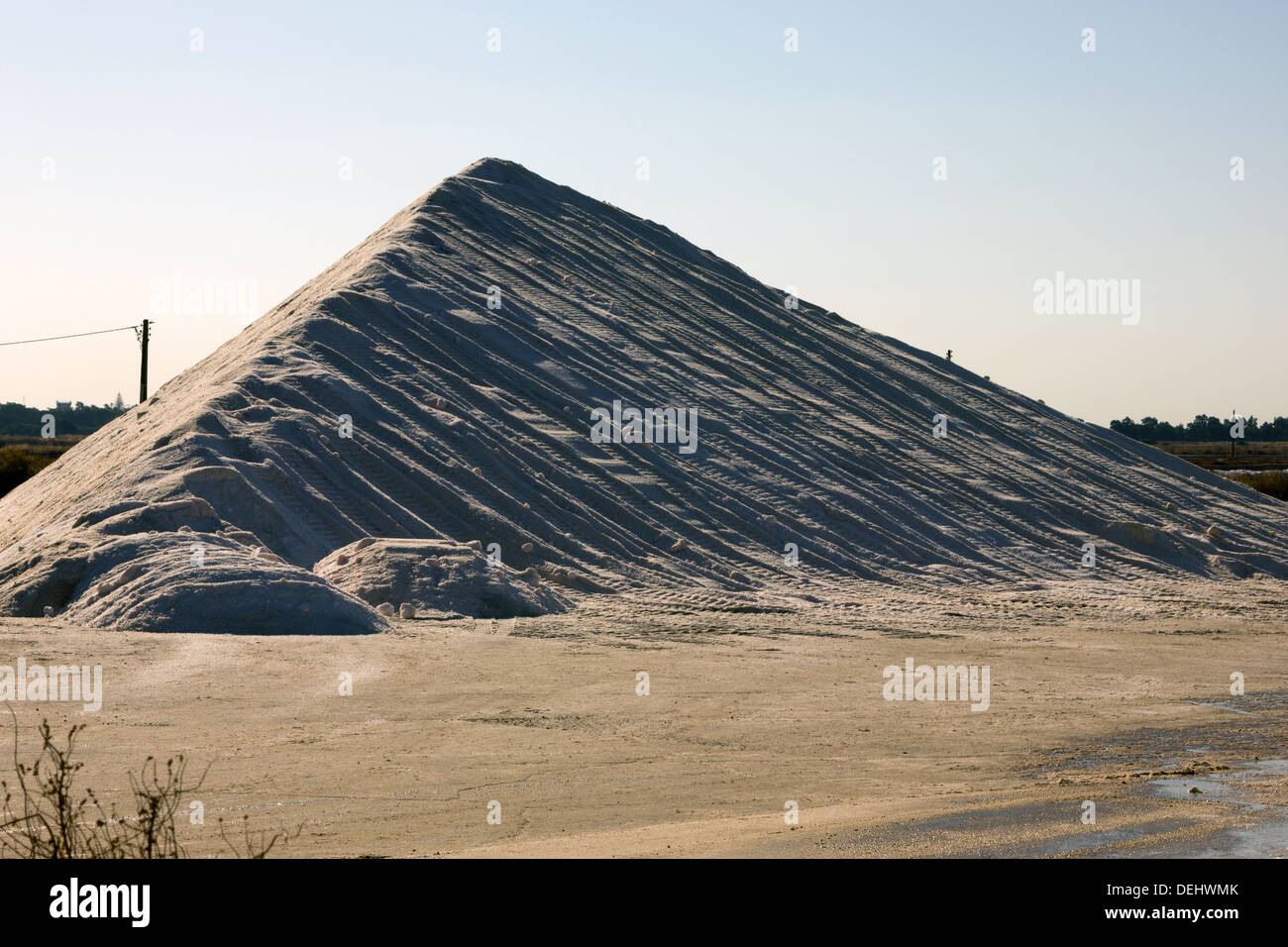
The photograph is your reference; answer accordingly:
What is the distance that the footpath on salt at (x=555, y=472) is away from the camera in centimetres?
1479

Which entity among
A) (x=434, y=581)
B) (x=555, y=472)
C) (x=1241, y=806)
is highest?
(x=555, y=472)

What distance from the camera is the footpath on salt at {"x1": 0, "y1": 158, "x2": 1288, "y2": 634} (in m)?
14.8

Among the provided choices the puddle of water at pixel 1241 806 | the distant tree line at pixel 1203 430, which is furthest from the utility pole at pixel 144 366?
the distant tree line at pixel 1203 430

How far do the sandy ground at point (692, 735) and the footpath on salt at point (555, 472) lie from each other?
57.8 inches

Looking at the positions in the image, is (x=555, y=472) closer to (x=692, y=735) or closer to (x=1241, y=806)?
(x=692, y=735)

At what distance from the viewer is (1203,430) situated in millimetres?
106375

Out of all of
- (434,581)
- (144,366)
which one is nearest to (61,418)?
(144,366)

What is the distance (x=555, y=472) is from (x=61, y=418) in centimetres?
8101

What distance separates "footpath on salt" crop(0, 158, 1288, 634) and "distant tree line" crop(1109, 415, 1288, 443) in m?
76.1

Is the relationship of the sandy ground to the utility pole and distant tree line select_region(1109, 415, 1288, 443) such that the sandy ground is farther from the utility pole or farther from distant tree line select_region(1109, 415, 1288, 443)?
distant tree line select_region(1109, 415, 1288, 443)

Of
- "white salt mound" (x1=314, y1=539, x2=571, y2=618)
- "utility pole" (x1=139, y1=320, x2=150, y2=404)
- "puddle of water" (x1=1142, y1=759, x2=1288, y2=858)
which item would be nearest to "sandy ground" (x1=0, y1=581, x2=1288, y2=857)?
"puddle of water" (x1=1142, y1=759, x2=1288, y2=858)

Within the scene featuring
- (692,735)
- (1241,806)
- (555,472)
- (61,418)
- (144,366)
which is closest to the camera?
(1241,806)

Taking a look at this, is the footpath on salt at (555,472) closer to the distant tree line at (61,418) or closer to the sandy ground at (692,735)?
the sandy ground at (692,735)
